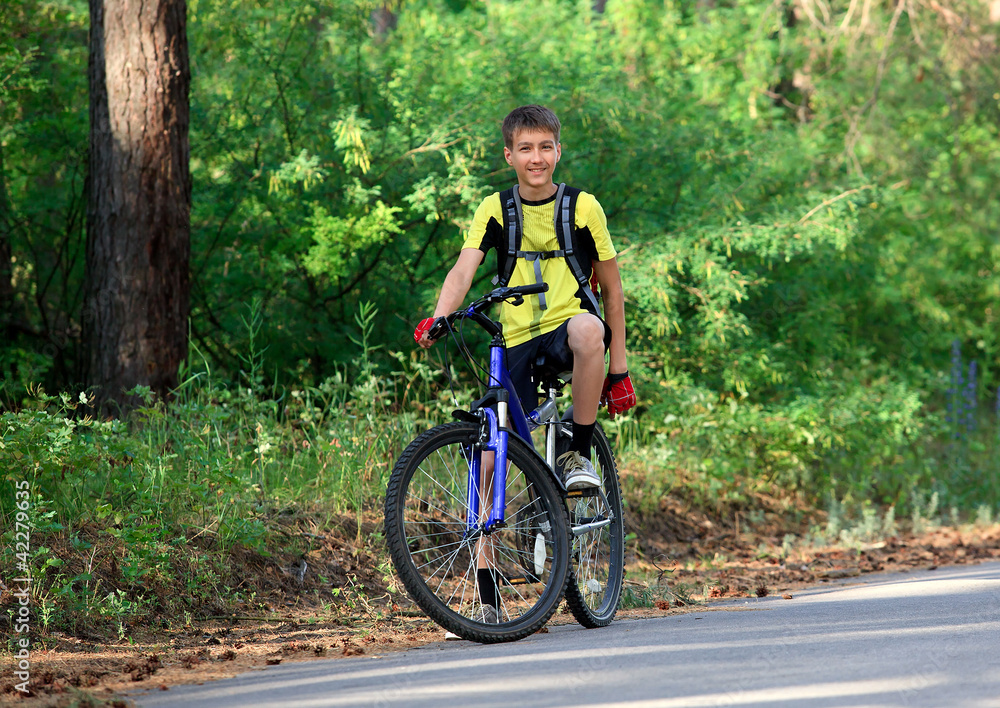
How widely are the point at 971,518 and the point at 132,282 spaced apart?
7614 millimetres

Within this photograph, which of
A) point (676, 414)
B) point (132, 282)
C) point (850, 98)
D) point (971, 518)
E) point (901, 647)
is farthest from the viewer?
point (850, 98)

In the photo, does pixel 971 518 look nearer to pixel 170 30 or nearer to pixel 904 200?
pixel 904 200

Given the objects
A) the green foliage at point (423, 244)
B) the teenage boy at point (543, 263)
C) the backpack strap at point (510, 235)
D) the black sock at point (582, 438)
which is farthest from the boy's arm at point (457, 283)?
the green foliage at point (423, 244)

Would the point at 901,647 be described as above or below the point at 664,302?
below

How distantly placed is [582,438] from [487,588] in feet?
2.79

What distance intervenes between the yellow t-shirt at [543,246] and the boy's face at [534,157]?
0.11 m

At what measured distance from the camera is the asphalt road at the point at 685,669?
3.55 meters

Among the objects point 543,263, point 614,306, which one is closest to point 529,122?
point 543,263

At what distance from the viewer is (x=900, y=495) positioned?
34.8 feet

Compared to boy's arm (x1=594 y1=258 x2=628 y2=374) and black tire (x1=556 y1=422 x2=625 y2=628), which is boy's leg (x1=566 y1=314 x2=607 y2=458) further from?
black tire (x1=556 y1=422 x2=625 y2=628)

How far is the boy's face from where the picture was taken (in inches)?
195

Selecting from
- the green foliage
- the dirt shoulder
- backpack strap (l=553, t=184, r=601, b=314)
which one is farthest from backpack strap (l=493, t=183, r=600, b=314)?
the green foliage

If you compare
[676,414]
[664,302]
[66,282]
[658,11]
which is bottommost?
[676,414]

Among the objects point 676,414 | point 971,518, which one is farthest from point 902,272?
point 676,414
